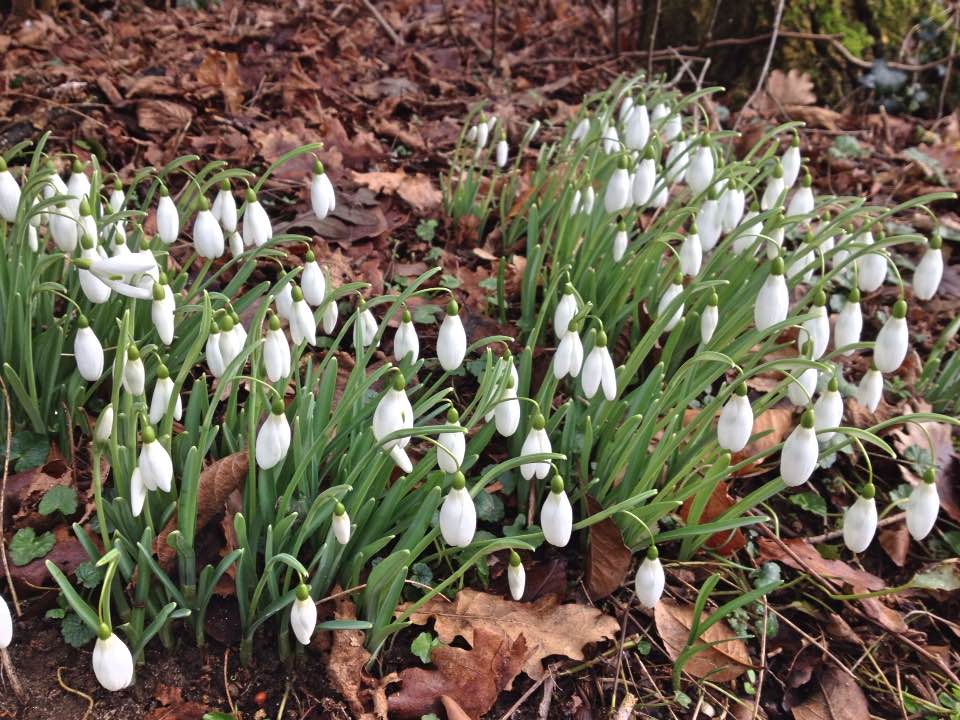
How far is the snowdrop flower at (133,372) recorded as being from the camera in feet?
5.09

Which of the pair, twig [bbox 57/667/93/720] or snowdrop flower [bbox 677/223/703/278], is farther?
snowdrop flower [bbox 677/223/703/278]

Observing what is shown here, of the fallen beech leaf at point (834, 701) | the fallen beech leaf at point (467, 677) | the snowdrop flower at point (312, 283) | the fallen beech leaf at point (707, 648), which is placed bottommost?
the fallen beech leaf at point (834, 701)

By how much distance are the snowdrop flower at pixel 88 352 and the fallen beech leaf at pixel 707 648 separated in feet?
4.44

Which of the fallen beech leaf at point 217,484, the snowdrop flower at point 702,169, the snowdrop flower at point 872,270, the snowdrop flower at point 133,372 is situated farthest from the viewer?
the snowdrop flower at point 702,169

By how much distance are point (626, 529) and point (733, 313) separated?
743 mm

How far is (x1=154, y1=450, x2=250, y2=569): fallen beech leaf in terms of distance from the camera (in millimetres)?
1771

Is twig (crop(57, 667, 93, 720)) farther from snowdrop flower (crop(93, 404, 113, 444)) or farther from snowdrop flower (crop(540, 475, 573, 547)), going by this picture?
snowdrop flower (crop(540, 475, 573, 547))

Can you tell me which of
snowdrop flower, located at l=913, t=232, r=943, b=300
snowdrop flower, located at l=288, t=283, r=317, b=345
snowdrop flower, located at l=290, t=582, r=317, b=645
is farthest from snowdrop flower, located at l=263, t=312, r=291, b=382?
snowdrop flower, located at l=913, t=232, r=943, b=300

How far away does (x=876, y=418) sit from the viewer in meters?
2.69

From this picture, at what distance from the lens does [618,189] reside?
2.32 metres

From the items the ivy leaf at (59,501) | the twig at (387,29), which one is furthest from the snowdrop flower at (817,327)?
the twig at (387,29)

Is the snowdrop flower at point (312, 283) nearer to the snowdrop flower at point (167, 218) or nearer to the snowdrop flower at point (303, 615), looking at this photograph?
the snowdrop flower at point (167, 218)

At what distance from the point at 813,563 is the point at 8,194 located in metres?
2.13

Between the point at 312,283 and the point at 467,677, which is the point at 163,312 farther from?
the point at 467,677
